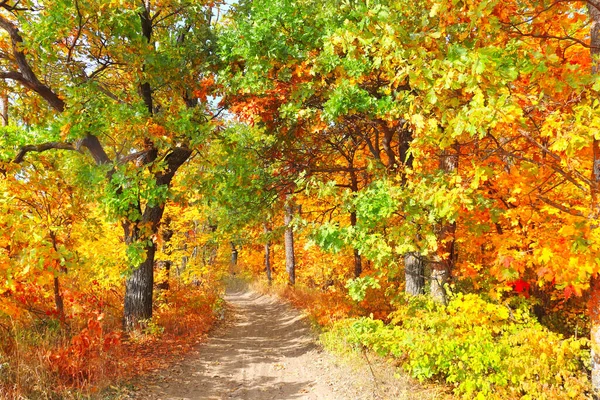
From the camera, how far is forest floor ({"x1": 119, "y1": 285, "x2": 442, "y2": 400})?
676 cm

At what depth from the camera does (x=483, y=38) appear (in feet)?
15.9

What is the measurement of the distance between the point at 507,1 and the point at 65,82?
371 inches

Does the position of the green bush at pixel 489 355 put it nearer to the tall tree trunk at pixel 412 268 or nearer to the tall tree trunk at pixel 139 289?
the tall tree trunk at pixel 412 268

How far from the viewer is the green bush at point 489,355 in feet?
18.2

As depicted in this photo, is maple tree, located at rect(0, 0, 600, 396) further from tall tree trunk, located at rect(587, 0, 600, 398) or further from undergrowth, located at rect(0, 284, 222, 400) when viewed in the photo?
undergrowth, located at rect(0, 284, 222, 400)

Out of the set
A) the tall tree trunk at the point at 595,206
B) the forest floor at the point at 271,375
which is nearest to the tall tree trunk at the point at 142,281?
the forest floor at the point at 271,375

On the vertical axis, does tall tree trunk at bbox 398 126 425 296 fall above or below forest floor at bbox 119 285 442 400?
above

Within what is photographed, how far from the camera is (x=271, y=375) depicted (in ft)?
27.3

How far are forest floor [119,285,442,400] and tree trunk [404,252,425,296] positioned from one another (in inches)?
91.7

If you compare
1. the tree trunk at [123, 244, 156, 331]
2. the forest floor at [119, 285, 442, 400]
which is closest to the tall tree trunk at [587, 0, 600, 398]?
the forest floor at [119, 285, 442, 400]

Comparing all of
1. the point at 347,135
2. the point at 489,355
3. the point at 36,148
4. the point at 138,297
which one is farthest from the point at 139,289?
the point at 489,355

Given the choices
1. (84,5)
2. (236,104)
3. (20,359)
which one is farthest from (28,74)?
(20,359)

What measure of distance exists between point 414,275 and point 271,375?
14.1 ft

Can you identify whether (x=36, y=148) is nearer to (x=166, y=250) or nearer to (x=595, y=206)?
(x=166, y=250)
